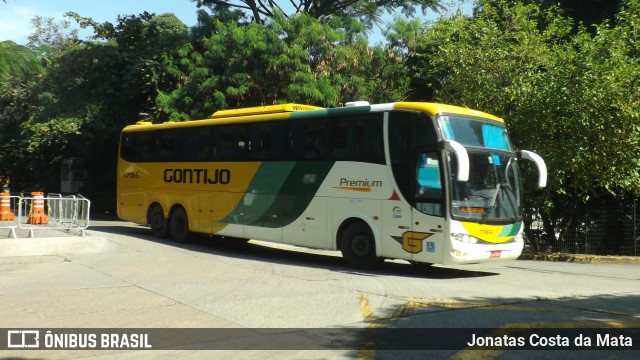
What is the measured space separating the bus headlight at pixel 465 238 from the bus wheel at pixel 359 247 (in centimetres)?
196

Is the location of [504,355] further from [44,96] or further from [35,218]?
[44,96]

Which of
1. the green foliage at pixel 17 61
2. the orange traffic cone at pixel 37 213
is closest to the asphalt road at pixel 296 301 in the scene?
the orange traffic cone at pixel 37 213

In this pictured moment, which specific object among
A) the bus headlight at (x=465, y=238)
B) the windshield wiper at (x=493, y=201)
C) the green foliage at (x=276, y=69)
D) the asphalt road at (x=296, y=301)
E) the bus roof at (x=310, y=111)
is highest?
the green foliage at (x=276, y=69)

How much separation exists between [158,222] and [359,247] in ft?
25.5

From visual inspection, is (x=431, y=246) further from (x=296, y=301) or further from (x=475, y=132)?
(x=296, y=301)

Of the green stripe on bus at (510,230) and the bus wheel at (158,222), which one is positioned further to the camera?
the bus wheel at (158,222)

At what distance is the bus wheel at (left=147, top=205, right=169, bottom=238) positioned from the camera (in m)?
18.9

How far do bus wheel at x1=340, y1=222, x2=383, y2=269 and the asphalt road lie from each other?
0.32m

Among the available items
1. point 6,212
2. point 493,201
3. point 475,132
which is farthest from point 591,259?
point 6,212

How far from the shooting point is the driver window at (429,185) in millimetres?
12188

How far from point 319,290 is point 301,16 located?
16082 mm

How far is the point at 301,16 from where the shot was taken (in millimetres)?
24516

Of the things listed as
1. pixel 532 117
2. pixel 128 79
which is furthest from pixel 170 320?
pixel 128 79

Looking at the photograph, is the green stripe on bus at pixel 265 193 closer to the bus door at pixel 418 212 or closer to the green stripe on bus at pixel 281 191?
the green stripe on bus at pixel 281 191
